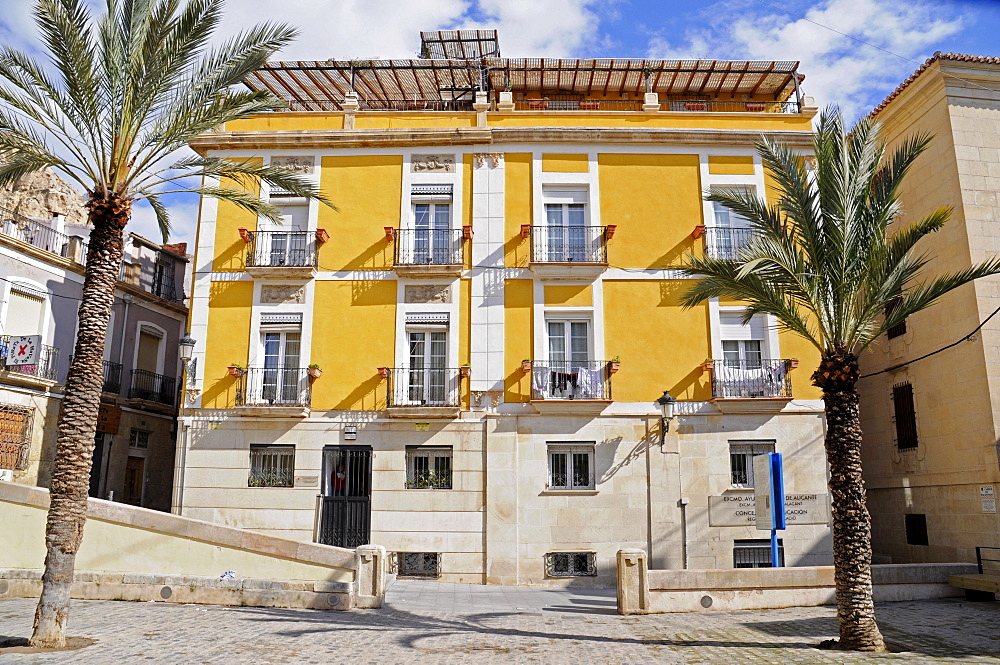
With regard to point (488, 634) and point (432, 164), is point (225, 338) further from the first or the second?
point (488, 634)

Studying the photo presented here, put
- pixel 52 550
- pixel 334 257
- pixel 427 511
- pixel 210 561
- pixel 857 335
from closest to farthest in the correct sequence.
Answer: pixel 52 550 → pixel 857 335 → pixel 210 561 → pixel 427 511 → pixel 334 257

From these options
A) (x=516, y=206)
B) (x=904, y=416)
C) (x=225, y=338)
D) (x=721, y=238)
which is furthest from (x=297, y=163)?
(x=904, y=416)

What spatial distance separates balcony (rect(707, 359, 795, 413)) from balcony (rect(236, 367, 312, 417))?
963 cm

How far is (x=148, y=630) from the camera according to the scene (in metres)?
10.4

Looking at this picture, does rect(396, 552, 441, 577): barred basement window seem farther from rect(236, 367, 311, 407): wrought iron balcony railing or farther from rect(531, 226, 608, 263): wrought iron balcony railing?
rect(531, 226, 608, 263): wrought iron balcony railing

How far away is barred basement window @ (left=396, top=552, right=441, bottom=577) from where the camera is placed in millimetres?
17219

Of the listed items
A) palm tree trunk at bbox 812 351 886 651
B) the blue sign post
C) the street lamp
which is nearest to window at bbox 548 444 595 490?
the street lamp

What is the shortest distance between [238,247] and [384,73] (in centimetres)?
630

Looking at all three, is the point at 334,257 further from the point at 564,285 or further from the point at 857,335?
the point at 857,335

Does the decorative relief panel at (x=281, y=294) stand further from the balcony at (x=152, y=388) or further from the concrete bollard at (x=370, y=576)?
the concrete bollard at (x=370, y=576)

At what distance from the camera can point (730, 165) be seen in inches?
757

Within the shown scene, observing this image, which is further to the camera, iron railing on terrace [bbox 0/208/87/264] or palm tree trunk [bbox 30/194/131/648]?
iron railing on terrace [bbox 0/208/87/264]

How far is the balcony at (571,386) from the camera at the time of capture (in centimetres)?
1750

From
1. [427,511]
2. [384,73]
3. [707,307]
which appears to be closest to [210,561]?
[427,511]
